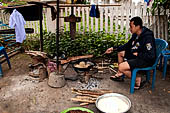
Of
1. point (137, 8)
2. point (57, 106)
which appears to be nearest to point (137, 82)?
point (57, 106)

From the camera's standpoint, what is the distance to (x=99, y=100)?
302 centimetres

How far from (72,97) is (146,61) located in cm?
173

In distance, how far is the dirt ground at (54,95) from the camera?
308cm

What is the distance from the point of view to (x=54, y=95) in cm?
355

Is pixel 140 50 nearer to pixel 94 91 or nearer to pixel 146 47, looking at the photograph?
pixel 146 47

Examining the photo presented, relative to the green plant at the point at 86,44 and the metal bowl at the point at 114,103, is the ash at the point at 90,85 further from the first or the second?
the green plant at the point at 86,44

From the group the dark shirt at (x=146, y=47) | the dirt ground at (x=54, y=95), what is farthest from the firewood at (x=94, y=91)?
the dark shirt at (x=146, y=47)

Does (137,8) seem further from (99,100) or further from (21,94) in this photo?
(21,94)

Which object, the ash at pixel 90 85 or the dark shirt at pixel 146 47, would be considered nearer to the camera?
the dark shirt at pixel 146 47

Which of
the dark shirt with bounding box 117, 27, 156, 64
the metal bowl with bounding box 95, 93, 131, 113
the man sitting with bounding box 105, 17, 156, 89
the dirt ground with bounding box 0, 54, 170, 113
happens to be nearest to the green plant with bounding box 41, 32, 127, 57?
the dirt ground with bounding box 0, 54, 170, 113

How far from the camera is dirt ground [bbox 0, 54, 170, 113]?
121 inches

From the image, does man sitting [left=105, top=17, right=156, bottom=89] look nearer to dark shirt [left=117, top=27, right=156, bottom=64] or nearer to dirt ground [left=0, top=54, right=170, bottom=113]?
dark shirt [left=117, top=27, right=156, bottom=64]

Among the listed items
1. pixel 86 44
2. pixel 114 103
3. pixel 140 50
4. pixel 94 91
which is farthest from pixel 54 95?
pixel 86 44

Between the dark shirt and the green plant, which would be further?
the green plant
